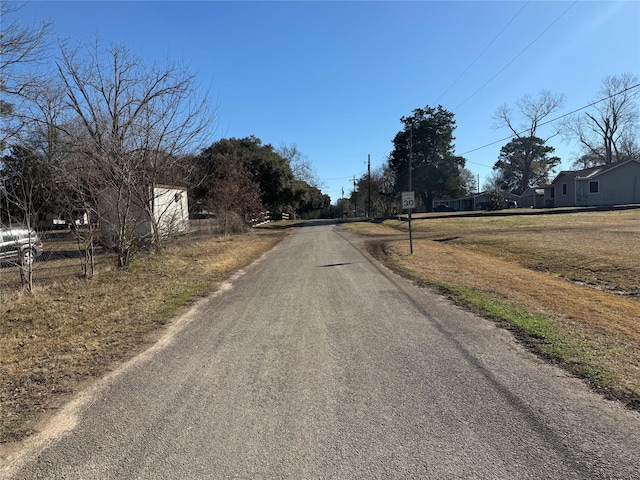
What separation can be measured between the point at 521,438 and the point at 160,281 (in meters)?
9.17

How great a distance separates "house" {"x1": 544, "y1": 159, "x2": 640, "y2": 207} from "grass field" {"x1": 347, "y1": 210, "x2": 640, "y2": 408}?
32.7 m

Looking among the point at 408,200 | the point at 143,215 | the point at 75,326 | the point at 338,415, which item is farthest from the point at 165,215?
the point at 338,415

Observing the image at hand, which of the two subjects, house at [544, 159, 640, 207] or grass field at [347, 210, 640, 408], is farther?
house at [544, 159, 640, 207]

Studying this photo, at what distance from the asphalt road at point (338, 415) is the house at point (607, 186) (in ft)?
166

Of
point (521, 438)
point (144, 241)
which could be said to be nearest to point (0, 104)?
point (144, 241)

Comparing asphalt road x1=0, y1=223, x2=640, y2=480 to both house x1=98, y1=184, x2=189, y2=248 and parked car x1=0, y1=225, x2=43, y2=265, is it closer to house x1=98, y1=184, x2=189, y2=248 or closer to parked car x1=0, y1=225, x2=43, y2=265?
parked car x1=0, y1=225, x2=43, y2=265

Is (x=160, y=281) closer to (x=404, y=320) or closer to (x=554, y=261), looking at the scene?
(x=404, y=320)

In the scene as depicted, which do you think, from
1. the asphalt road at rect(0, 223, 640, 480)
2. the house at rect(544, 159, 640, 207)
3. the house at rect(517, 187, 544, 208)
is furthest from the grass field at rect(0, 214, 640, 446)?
the house at rect(517, 187, 544, 208)

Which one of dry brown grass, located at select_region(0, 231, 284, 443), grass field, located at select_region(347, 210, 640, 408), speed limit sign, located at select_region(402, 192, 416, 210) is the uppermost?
speed limit sign, located at select_region(402, 192, 416, 210)

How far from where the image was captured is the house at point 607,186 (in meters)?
46.5

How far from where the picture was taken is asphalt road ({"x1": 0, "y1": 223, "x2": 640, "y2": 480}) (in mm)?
2828

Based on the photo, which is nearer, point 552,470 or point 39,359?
point 552,470

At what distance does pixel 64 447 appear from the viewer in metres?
3.16

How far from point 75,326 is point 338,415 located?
496cm
